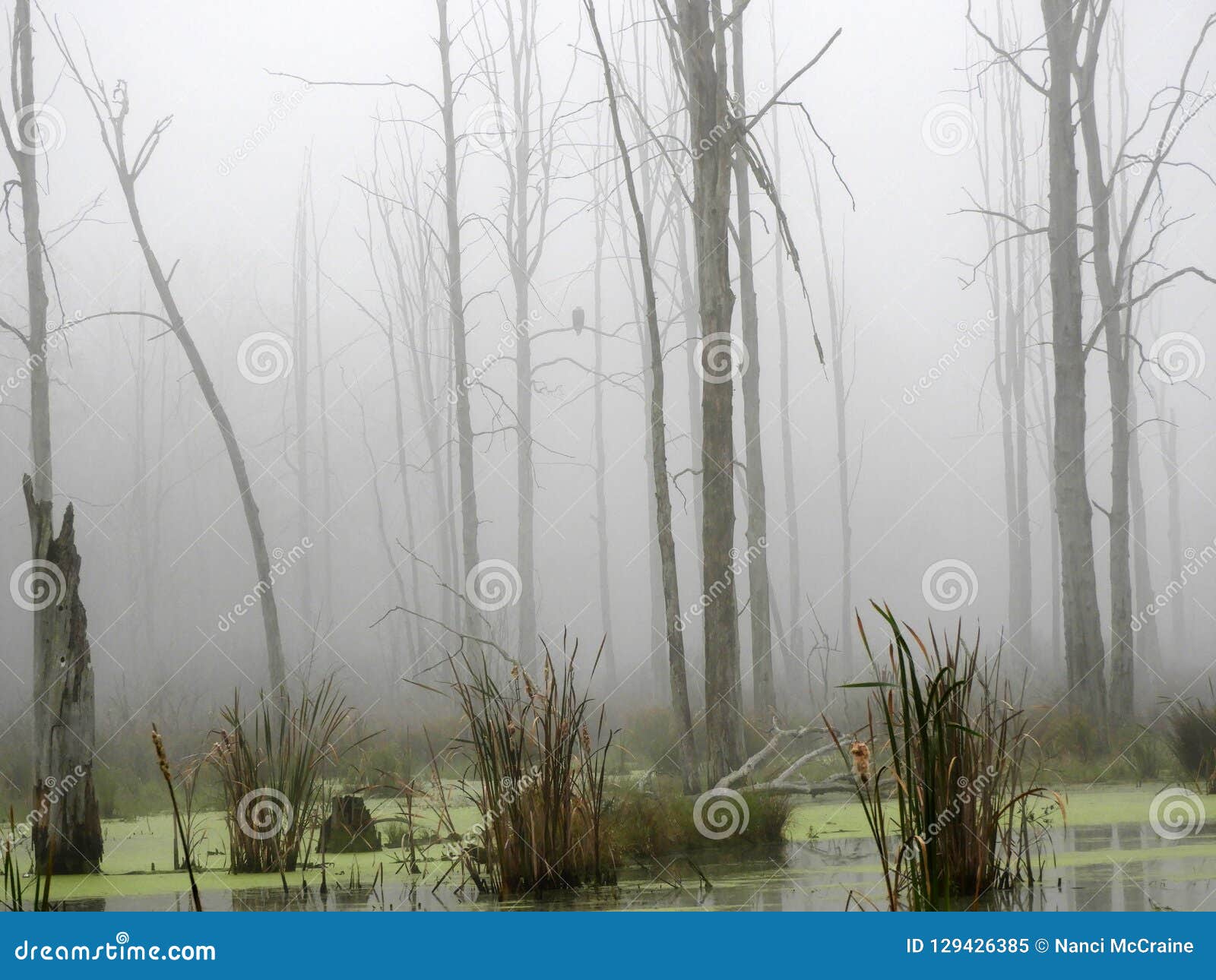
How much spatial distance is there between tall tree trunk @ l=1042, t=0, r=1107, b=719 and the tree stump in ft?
12.9

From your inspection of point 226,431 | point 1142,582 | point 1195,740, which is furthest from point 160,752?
point 1142,582

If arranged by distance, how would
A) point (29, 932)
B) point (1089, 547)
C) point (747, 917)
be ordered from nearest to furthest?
point (747, 917) → point (29, 932) → point (1089, 547)

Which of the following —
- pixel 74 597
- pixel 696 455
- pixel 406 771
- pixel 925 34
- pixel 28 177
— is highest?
pixel 925 34

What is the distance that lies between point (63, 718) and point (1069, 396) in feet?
17.4

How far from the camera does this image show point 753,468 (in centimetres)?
765

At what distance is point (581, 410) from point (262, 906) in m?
21.0

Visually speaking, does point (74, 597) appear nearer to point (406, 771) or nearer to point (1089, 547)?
point (406, 771)

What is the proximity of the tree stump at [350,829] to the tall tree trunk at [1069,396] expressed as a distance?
392cm

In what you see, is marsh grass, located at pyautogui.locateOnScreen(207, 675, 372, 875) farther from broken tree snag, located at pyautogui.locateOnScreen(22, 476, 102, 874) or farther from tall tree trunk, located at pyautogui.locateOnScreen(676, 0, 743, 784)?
tall tree trunk, located at pyautogui.locateOnScreen(676, 0, 743, 784)

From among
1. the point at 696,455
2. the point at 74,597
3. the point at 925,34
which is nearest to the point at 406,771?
the point at 74,597

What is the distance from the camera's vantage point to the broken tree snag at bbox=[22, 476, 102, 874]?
3980 mm

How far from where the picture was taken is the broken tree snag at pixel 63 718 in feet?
13.1

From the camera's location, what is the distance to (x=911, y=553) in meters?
22.7

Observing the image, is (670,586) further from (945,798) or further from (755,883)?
(945,798)
